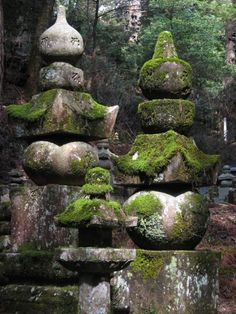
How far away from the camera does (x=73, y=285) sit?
16.5 ft

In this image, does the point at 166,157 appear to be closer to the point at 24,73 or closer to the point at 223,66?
the point at 24,73

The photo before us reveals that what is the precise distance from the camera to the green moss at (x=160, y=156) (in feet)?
15.7

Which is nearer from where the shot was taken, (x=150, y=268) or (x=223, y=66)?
(x=150, y=268)

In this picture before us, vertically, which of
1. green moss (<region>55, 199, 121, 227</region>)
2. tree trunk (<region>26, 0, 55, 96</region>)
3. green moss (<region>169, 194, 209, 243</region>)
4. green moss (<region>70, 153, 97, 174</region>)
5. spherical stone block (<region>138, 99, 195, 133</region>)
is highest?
tree trunk (<region>26, 0, 55, 96</region>)

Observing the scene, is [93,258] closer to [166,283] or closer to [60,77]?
[166,283]

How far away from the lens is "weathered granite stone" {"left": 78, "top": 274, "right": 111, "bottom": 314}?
387cm

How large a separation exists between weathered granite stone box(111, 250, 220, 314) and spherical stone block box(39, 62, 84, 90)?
206 cm

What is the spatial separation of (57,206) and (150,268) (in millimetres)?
1182

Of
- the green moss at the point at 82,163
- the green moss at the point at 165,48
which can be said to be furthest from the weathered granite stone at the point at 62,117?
the green moss at the point at 165,48

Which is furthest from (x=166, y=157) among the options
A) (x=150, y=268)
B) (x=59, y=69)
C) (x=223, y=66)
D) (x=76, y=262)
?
(x=223, y=66)

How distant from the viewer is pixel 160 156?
481 cm

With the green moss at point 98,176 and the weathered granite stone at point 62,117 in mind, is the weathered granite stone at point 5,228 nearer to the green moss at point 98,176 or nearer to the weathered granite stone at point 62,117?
the weathered granite stone at point 62,117

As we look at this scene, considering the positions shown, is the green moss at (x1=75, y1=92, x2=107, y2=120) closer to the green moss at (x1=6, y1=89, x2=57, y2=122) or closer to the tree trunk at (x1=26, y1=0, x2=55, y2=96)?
the green moss at (x1=6, y1=89, x2=57, y2=122)

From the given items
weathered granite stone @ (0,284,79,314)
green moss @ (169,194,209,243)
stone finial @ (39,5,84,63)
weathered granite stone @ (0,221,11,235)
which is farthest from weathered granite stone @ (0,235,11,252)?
stone finial @ (39,5,84,63)
